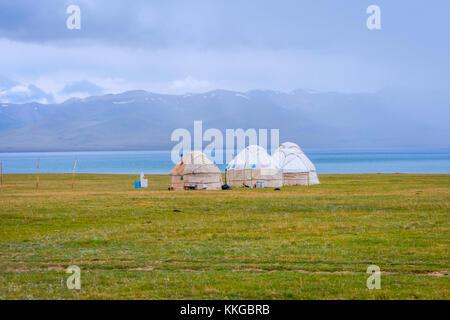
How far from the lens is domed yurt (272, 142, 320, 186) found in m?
48.6

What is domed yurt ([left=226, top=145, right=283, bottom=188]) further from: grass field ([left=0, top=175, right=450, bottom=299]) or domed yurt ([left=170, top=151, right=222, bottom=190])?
grass field ([left=0, top=175, right=450, bottom=299])

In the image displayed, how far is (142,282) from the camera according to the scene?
1144 cm

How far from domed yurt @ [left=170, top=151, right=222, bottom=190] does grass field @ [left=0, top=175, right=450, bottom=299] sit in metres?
14.1

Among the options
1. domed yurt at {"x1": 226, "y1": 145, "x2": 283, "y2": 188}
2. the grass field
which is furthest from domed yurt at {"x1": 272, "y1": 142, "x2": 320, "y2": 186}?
the grass field

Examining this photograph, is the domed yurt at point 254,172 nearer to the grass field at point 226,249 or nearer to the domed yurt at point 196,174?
the domed yurt at point 196,174

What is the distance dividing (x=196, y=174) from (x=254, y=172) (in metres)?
5.86

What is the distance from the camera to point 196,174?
43.7 metres

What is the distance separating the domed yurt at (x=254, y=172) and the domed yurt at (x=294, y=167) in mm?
1848

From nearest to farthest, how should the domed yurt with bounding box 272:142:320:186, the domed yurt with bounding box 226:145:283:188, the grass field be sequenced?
the grass field → the domed yurt with bounding box 226:145:283:188 → the domed yurt with bounding box 272:142:320:186

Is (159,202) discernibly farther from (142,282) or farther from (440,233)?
(142,282)

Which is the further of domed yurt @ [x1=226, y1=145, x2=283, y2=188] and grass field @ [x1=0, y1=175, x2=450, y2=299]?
domed yurt @ [x1=226, y1=145, x2=283, y2=188]

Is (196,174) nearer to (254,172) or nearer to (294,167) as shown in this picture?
(254,172)

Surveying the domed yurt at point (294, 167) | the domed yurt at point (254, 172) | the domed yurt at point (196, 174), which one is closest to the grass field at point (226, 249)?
the domed yurt at point (196, 174)
